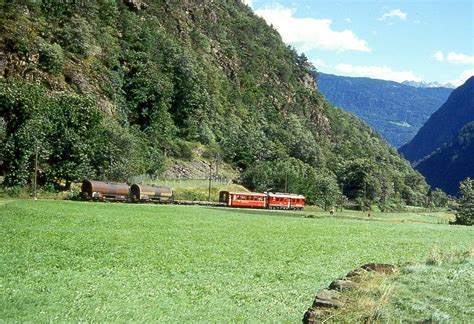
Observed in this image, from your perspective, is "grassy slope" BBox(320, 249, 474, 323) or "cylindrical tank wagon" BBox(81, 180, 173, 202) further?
"cylindrical tank wagon" BBox(81, 180, 173, 202)

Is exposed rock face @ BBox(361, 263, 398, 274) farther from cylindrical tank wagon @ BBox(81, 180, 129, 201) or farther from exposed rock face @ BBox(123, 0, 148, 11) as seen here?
exposed rock face @ BBox(123, 0, 148, 11)

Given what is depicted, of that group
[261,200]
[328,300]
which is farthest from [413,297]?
[261,200]

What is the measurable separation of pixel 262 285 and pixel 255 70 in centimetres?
18279

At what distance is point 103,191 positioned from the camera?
78250 millimetres

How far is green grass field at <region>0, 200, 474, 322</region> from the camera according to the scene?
15.3m

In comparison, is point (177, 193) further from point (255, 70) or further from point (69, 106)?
point (255, 70)

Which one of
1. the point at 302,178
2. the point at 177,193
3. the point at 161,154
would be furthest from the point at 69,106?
the point at 302,178

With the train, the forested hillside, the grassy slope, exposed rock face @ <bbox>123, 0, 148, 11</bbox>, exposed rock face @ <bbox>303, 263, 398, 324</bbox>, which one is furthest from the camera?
exposed rock face @ <bbox>123, 0, 148, 11</bbox>

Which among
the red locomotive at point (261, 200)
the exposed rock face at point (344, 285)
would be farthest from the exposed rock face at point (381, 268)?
the red locomotive at point (261, 200)

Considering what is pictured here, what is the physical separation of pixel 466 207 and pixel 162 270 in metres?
102

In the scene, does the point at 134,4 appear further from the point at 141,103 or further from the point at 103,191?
the point at 103,191

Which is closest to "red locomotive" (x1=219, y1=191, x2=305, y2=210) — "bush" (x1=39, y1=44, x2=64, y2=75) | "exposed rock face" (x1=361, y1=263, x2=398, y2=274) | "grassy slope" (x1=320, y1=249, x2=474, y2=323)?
"bush" (x1=39, y1=44, x2=64, y2=75)

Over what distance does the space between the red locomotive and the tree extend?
31.4 m

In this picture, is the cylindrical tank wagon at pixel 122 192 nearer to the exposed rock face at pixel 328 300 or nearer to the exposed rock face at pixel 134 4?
the exposed rock face at pixel 328 300
